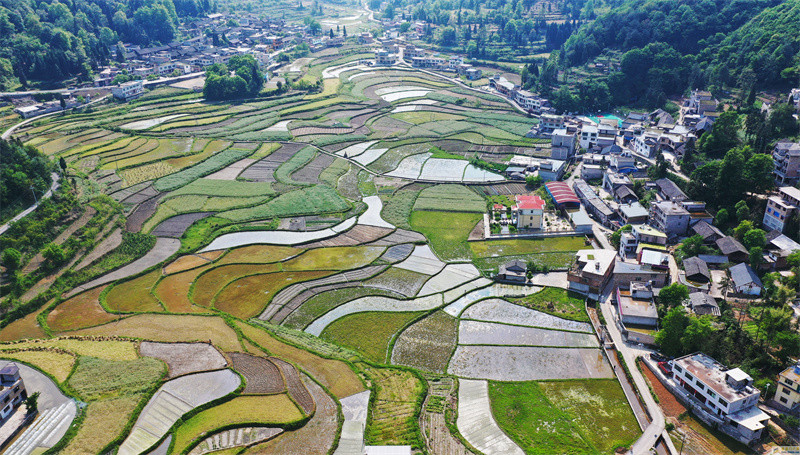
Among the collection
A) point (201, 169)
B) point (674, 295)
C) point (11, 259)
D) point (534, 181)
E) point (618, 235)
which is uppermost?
point (201, 169)

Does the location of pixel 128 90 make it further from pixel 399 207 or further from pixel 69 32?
pixel 399 207

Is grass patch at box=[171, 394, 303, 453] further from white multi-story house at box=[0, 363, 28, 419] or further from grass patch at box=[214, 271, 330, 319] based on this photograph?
grass patch at box=[214, 271, 330, 319]

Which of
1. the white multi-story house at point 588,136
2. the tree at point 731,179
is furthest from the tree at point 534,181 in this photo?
the tree at point 731,179

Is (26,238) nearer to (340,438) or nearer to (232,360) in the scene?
(232,360)

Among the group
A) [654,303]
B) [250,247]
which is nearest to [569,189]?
[654,303]

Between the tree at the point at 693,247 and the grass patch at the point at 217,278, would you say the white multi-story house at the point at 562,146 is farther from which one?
the grass patch at the point at 217,278

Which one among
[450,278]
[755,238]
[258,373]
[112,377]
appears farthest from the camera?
[450,278]

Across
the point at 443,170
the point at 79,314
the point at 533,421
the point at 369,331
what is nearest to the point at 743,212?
the point at 533,421
